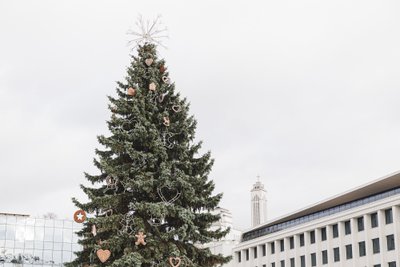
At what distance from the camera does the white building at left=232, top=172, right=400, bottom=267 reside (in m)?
61.4

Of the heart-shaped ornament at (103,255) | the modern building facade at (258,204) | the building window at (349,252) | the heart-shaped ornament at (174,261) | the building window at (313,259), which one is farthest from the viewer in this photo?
the modern building facade at (258,204)

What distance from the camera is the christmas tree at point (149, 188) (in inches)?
953

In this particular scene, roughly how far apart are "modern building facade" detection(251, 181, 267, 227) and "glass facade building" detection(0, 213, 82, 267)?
73382mm

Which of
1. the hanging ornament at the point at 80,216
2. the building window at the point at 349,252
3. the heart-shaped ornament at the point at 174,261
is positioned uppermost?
the building window at the point at 349,252

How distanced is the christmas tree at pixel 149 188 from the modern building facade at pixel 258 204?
4892 inches

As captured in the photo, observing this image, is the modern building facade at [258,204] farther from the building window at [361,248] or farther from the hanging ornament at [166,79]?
the hanging ornament at [166,79]

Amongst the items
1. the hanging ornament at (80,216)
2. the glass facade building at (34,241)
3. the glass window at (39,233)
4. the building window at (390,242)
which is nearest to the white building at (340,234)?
the building window at (390,242)

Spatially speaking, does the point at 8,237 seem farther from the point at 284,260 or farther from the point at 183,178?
the point at 183,178

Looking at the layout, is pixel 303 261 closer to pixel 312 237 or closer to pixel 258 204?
pixel 312 237

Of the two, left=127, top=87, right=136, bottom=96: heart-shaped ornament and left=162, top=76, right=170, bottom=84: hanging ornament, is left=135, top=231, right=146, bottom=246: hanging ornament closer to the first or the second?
left=127, top=87, right=136, bottom=96: heart-shaped ornament

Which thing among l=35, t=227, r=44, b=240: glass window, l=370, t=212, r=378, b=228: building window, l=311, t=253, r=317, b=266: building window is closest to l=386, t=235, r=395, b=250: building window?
l=370, t=212, r=378, b=228: building window

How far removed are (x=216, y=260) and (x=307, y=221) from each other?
4996 centimetres

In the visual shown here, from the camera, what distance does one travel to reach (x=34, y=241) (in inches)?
3120

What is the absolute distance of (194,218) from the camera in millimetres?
25188
